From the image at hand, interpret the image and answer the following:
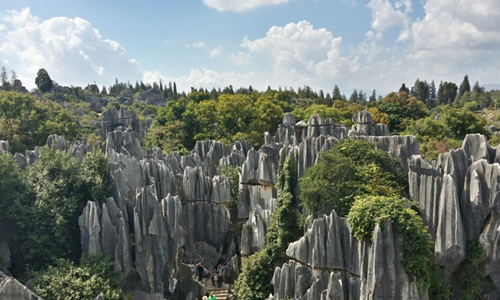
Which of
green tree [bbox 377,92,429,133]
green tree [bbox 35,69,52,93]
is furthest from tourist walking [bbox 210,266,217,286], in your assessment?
green tree [bbox 35,69,52,93]

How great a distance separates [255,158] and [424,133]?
74.3 feet

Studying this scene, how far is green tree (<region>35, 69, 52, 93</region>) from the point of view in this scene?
84062mm

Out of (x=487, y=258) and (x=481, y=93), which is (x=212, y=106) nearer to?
(x=487, y=258)

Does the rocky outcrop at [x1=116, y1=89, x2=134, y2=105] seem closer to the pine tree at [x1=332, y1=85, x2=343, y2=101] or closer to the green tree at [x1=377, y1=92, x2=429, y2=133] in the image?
the pine tree at [x1=332, y1=85, x2=343, y2=101]

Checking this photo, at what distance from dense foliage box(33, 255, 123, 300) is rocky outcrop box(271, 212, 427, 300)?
6809 mm

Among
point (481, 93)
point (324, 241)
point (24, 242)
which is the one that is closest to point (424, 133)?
point (324, 241)

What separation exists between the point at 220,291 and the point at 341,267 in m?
8.30

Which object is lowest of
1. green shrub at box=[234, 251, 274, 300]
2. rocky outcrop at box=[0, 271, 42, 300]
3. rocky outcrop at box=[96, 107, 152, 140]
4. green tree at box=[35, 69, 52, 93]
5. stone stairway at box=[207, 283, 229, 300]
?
stone stairway at box=[207, 283, 229, 300]

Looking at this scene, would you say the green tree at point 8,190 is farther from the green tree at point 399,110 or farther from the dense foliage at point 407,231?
the green tree at point 399,110

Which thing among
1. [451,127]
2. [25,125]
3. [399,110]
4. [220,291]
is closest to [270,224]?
[220,291]

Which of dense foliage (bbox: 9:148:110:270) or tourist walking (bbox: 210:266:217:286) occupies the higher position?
dense foliage (bbox: 9:148:110:270)

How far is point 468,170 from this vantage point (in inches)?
540

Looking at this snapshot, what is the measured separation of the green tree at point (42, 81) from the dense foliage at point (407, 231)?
89.4m

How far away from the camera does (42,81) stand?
8406 cm
